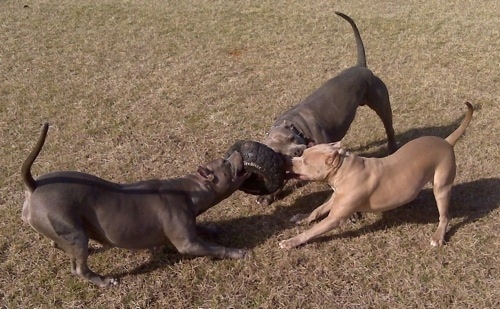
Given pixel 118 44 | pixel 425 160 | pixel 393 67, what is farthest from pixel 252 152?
pixel 118 44

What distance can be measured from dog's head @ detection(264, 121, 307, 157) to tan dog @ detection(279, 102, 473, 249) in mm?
264

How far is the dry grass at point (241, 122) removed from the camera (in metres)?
3.83

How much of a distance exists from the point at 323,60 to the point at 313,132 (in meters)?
3.24

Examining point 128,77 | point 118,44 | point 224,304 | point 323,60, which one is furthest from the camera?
point 118,44

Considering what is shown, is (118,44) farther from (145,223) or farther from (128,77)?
(145,223)

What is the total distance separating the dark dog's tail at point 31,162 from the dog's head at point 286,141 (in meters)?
1.86

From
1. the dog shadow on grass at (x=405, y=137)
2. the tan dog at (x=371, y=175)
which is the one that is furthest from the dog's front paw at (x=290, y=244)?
the dog shadow on grass at (x=405, y=137)

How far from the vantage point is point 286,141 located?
4.45 metres

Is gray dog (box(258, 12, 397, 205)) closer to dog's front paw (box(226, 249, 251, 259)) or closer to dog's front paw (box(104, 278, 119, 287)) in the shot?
dog's front paw (box(226, 249, 251, 259))

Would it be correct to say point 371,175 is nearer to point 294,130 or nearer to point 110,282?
point 294,130

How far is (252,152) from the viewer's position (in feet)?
13.1

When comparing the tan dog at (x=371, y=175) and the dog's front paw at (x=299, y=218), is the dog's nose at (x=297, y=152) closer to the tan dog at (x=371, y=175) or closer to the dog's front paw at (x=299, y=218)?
the tan dog at (x=371, y=175)

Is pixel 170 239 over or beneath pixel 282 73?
over

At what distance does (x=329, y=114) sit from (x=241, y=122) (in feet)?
4.47
